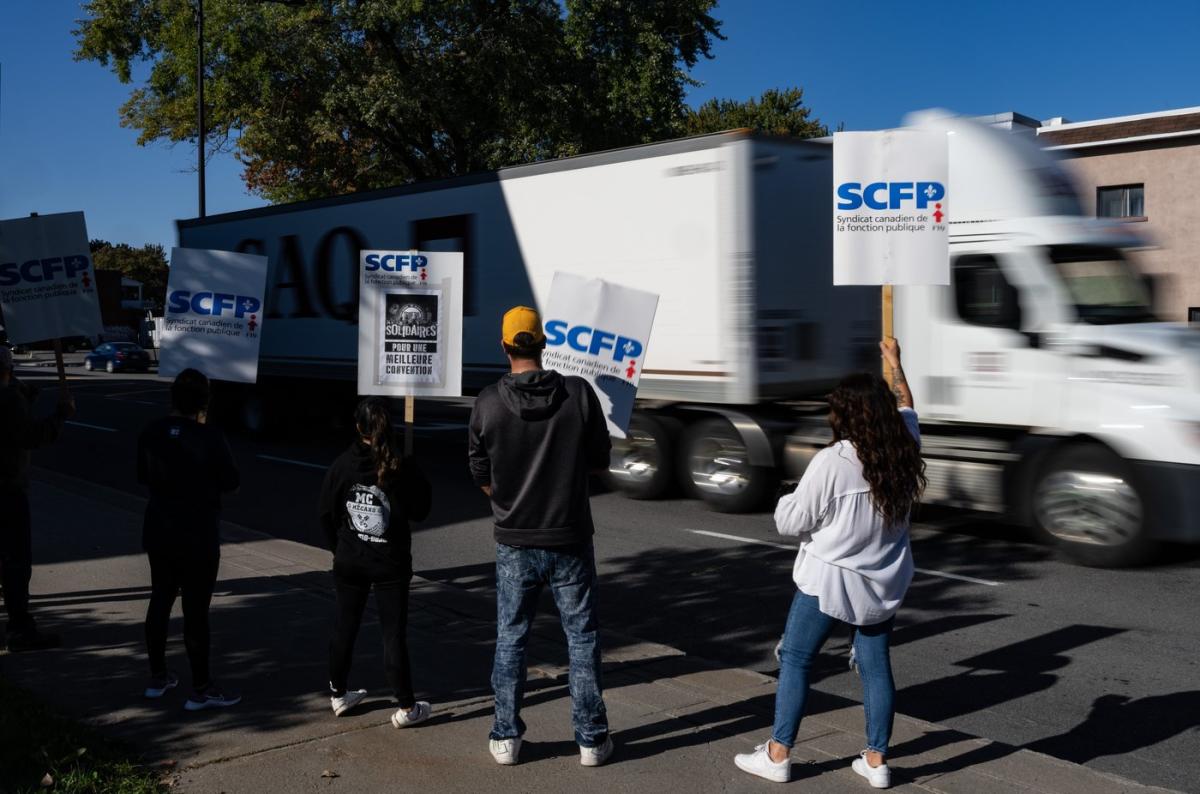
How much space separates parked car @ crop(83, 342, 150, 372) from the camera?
44.5 meters

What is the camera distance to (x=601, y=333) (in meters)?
5.66

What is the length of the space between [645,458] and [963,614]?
16.5 feet

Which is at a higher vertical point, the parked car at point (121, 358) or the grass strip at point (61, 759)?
the parked car at point (121, 358)

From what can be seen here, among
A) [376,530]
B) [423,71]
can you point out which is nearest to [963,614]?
[376,530]

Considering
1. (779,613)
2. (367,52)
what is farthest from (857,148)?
(367,52)

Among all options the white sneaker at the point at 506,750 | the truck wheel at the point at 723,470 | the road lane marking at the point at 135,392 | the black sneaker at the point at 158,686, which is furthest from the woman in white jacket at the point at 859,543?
the road lane marking at the point at 135,392

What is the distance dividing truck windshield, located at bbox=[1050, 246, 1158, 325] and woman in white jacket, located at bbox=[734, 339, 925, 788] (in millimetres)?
5895

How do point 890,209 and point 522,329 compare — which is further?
point 890,209

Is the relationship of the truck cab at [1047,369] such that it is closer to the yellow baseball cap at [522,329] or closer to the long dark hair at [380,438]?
the yellow baseball cap at [522,329]

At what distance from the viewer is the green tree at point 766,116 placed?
A: 52.1m

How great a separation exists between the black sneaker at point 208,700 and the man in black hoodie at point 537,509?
1.42m

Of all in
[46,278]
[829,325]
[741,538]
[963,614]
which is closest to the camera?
[46,278]

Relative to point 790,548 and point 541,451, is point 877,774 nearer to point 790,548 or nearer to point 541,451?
point 541,451

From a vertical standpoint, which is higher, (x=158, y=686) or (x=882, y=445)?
(x=882, y=445)
